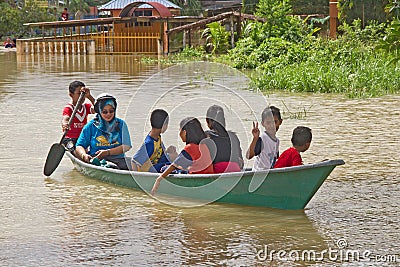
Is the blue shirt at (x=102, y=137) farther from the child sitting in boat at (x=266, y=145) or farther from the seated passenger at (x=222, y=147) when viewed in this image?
the child sitting in boat at (x=266, y=145)

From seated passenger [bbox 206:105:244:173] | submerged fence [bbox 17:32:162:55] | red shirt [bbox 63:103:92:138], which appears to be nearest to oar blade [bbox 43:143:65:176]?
red shirt [bbox 63:103:92:138]

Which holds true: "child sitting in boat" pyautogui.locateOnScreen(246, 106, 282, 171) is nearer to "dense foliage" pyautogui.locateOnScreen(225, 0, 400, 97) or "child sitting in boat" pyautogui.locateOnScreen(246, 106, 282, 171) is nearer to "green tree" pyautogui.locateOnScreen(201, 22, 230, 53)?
"dense foliage" pyautogui.locateOnScreen(225, 0, 400, 97)

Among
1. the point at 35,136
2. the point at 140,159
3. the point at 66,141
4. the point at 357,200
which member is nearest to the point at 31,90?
the point at 35,136

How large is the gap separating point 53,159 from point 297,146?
326 centimetres

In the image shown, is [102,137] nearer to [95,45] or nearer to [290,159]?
[290,159]

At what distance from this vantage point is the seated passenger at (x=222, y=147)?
25.8ft

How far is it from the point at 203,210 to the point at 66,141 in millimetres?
2727

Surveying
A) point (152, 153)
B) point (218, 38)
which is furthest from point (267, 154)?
point (218, 38)

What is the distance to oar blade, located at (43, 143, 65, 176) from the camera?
375 inches

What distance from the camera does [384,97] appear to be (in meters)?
16.8

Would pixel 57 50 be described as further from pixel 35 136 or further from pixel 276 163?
pixel 276 163

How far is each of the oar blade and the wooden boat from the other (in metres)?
1.40

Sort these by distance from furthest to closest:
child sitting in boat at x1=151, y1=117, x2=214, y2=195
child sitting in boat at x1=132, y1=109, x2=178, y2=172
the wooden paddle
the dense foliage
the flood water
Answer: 1. the dense foliage
2. the wooden paddle
3. child sitting in boat at x1=132, y1=109, x2=178, y2=172
4. child sitting in boat at x1=151, y1=117, x2=214, y2=195
5. the flood water

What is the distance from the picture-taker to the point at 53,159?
953 centimetres
